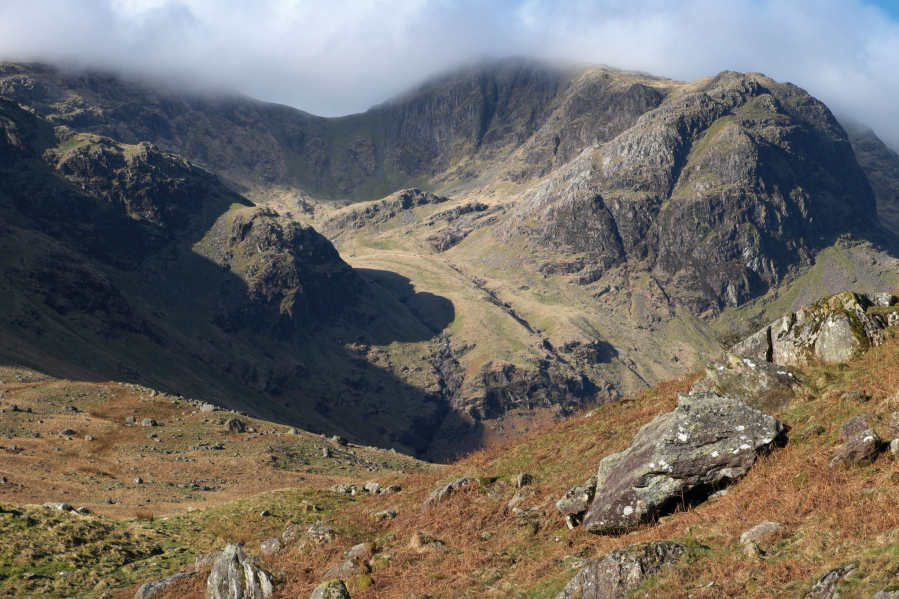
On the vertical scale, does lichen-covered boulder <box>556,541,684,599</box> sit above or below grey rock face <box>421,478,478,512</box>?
above

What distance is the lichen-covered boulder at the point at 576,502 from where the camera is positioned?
685 inches

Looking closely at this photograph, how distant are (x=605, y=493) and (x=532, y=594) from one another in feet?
13.0

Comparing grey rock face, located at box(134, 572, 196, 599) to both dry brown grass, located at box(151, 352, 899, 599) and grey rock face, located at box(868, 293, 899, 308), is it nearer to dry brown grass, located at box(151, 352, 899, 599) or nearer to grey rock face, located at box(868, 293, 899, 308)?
dry brown grass, located at box(151, 352, 899, 599)

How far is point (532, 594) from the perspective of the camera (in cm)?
1413

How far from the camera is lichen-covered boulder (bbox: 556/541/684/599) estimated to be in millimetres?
12414

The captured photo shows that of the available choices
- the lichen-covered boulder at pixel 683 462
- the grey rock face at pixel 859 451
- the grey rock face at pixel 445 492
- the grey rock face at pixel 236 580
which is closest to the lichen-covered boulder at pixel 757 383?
the lichen-covered boulder at pixel 683 462

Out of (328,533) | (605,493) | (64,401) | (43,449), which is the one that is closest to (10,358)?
(64,401)

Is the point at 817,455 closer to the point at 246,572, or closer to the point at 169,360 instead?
the point at 246,572

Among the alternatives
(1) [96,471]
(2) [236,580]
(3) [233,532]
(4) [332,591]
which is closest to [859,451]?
(4) [332,591]

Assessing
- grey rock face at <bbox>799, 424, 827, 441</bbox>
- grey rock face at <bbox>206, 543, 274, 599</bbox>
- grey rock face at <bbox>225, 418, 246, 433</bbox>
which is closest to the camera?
grey rock face at <bbox>799, 424, 827, 441</bbox>

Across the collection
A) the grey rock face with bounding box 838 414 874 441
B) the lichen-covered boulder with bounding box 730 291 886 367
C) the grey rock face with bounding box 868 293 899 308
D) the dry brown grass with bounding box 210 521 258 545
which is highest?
the grey rock face with bounding box 868 293 899 308

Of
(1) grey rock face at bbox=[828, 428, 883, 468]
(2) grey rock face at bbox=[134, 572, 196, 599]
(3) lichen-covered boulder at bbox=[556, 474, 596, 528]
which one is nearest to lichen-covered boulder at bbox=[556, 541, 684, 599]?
(3) lichen-covered boulder at bbox=[556, 474, 596, 528]

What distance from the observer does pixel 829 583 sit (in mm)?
10430

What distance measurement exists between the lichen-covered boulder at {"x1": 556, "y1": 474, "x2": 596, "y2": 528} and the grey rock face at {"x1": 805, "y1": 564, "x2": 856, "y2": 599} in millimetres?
7308
